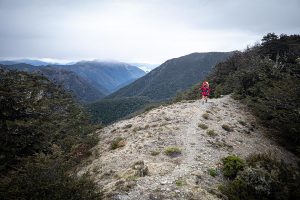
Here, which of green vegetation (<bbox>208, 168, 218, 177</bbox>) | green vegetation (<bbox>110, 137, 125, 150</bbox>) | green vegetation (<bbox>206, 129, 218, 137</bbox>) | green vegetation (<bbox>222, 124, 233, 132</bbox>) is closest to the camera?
green vegetation (<bbox>208, 168, 218, 177</bbox>)

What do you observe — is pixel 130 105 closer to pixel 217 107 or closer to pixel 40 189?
pixel 217 107

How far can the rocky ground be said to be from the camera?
14516 millimetres

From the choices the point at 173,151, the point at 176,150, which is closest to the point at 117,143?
the point at 173,151

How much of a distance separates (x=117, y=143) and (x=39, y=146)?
6.92 meters

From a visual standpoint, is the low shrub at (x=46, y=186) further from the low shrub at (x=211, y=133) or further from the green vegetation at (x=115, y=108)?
the green vegetation at (x=115, y=108)

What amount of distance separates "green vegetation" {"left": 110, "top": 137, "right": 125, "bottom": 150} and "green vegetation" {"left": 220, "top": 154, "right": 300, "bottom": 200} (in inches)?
445

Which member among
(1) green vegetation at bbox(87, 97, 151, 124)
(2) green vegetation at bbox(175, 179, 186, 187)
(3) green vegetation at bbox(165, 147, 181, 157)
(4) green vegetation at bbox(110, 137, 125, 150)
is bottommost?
(1) green vegetation at bbox(87, 97, 151, 124)

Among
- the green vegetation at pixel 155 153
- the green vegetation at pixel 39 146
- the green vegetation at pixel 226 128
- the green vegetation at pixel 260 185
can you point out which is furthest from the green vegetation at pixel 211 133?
the green vegetation at pixel 39 146

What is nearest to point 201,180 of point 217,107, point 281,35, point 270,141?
point 270,141

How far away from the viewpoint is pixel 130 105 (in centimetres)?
19075

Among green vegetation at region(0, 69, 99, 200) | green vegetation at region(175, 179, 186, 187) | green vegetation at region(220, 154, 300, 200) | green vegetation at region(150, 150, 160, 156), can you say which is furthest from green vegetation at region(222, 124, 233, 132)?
green vegetation at region(0, 69, 99, 200)

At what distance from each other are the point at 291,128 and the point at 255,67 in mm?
21119

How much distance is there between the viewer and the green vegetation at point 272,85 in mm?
28059

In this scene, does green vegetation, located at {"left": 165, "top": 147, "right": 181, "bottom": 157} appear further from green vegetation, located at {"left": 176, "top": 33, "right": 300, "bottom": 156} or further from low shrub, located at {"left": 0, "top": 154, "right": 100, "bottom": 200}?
green vegetation, located at {"left": 176, "top": 33, "right": 300, "bottom": 156}
